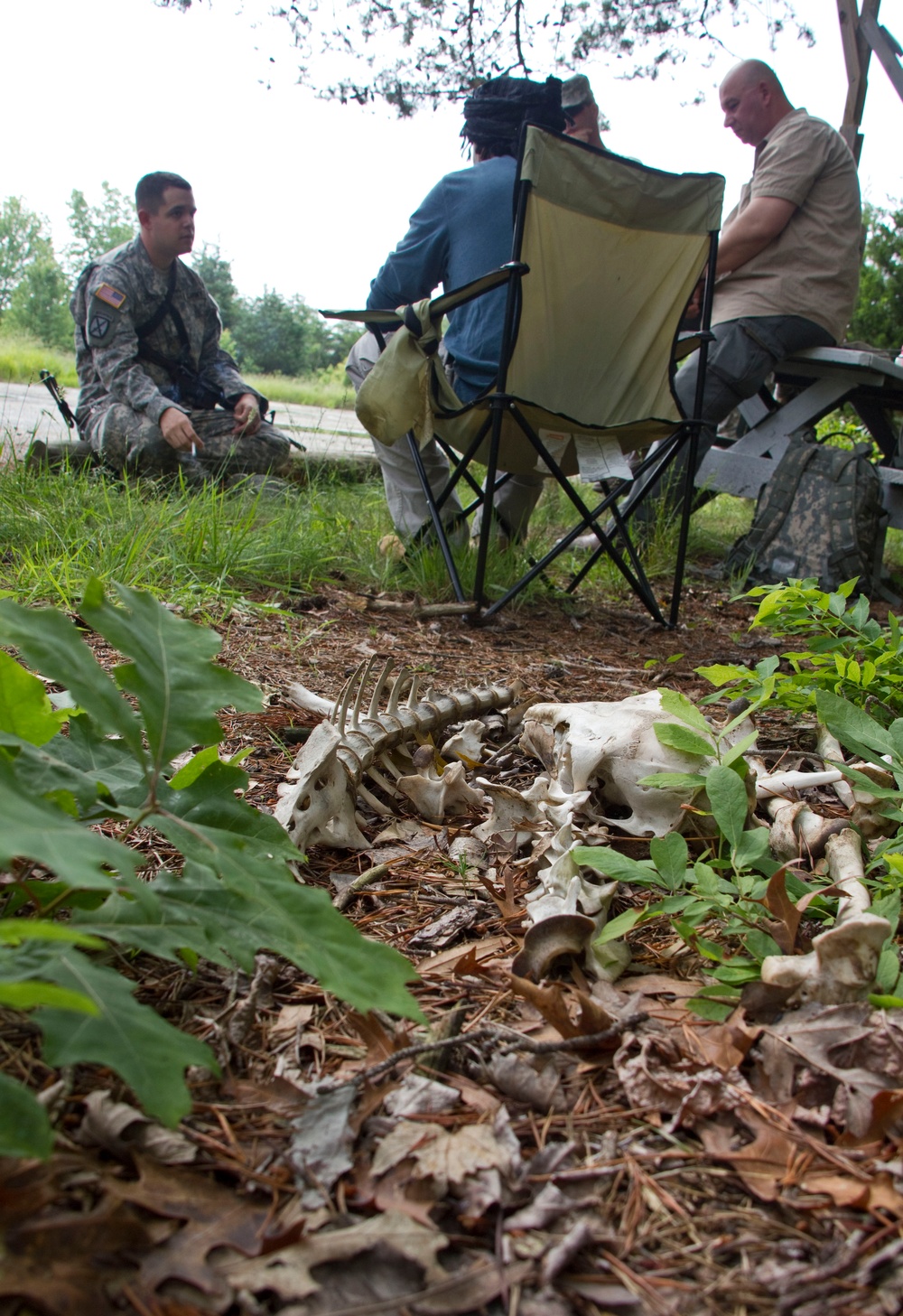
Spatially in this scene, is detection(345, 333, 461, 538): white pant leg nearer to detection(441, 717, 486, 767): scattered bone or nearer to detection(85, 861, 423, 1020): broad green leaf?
detection(441, 717, 486, 767): scattered bone

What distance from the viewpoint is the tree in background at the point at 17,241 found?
37.8 meters

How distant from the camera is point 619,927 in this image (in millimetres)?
994

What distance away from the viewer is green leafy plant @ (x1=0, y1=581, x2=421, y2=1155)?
616mm

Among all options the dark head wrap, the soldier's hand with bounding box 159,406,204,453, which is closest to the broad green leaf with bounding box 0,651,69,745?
the dark head wrap

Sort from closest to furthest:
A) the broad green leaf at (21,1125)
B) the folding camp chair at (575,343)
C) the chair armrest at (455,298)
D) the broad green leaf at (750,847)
Answer: the broad green leaf at (21,1125) < the broad green leaf at (750,847) < the chair armrest at (455,298) < the folding camp chair at (575,343)

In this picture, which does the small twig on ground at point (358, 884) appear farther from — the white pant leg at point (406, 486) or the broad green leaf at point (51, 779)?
the white pant leg at point (406, 486)

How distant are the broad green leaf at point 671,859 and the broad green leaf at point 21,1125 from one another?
710 mm

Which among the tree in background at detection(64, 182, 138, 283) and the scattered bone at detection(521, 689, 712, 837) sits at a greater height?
the tree in background at detection(64, 182, 138, 283)

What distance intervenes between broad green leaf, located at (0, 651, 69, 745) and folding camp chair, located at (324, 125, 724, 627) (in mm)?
2071

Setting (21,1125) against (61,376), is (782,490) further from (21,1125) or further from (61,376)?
(61,376)

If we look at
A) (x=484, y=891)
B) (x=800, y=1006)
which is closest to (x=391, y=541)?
(x=484, y=891)

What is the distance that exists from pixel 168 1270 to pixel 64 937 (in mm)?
235

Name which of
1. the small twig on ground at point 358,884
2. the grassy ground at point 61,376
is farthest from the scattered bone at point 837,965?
the grassy ground at point 61,376

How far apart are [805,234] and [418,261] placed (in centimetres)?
201
